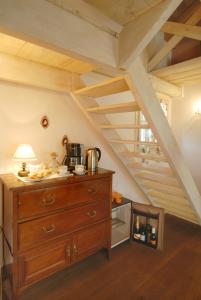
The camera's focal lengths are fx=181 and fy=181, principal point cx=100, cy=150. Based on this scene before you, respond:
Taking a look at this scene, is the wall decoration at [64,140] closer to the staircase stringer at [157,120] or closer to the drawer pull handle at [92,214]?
the drawer pull handle at [92,214]

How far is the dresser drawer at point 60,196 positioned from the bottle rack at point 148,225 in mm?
687

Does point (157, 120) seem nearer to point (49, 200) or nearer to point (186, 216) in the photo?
point (49, 200)

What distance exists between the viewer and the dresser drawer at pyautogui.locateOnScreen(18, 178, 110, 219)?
1.44 m

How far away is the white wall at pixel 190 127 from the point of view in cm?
329

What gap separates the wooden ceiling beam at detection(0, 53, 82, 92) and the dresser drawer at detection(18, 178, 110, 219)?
40.0 inches

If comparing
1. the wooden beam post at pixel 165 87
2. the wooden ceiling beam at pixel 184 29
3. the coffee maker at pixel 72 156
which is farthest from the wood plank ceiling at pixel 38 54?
the wooden beam post at pixel 165 87

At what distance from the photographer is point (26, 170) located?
173 cm

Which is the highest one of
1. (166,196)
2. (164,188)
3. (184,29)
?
(184,29)

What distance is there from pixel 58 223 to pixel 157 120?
1.29m

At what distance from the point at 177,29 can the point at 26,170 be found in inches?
91.4

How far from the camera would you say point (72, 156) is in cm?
204

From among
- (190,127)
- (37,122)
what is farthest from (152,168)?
(190,127)

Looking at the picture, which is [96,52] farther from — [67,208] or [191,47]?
[191,47]

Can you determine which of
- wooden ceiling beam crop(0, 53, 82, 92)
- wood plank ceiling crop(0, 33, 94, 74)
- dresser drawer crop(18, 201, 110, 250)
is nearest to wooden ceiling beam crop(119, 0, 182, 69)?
wood plank ceiling crop(0, 33, 94, 74)
